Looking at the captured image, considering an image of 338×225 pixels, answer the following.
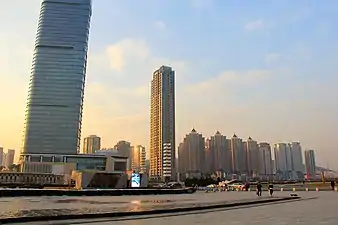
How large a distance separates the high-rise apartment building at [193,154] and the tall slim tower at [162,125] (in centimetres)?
1082

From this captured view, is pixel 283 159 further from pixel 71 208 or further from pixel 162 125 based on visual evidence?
pixel 71 208

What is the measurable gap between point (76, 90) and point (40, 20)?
38319 mm

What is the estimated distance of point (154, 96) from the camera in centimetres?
18412

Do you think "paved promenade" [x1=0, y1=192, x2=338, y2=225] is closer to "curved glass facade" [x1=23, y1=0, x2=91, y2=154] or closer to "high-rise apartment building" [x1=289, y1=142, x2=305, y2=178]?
"curved glass facade" [x1=23, y1=0, x2=91, y2=154]

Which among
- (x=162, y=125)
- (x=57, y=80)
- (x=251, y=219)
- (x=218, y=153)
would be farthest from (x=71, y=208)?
(x=218, y=153)

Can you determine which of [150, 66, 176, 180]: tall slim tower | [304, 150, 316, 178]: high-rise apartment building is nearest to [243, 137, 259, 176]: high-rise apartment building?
[304, 150, 316, 178]: high-rise apartment building

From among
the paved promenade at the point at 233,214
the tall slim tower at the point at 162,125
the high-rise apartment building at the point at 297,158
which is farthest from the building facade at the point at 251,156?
the paved promenade at the point at 233,214

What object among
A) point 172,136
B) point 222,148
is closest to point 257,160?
point 222,148

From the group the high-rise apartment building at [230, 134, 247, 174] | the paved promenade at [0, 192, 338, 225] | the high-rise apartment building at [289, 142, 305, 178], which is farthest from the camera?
the high-rise apartment building at [289, 142, 305, 178]

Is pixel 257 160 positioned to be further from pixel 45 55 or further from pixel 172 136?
pixel 45 55

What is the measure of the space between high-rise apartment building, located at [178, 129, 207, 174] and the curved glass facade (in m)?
53.1

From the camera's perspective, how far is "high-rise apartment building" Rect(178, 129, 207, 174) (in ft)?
574

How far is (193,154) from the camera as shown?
177500 mm

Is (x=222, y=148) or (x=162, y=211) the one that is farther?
(x=222, y=148)
